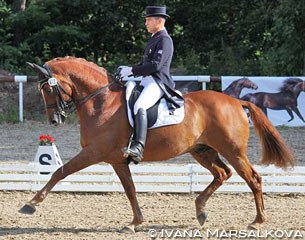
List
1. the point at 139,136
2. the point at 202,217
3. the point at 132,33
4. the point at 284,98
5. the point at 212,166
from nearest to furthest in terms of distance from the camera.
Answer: the point at 139,136
the point at 202,217
the point at 212,166
the point at 284,98
the point at 132,33

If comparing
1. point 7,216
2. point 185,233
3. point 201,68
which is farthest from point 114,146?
point 201,68

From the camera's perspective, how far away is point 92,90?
721 cm

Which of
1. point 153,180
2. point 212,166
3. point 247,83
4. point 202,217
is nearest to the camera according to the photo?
point 202,217

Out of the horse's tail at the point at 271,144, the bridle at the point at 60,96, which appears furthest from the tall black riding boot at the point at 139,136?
the horse's tail at the point at 271,144

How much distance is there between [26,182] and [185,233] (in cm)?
305

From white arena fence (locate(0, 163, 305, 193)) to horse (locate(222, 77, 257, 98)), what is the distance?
597cm

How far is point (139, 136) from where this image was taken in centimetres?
698

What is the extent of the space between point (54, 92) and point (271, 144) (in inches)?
92.7

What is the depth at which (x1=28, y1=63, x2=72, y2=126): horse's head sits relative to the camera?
6996 mm

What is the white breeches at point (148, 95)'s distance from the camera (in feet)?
23.3

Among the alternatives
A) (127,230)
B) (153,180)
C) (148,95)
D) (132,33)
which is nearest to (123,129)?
(148,95)

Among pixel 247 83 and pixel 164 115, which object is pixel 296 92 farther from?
pixel 164 115

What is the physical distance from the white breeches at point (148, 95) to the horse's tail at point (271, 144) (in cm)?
108

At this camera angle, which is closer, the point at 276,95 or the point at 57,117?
the point at 57,117
